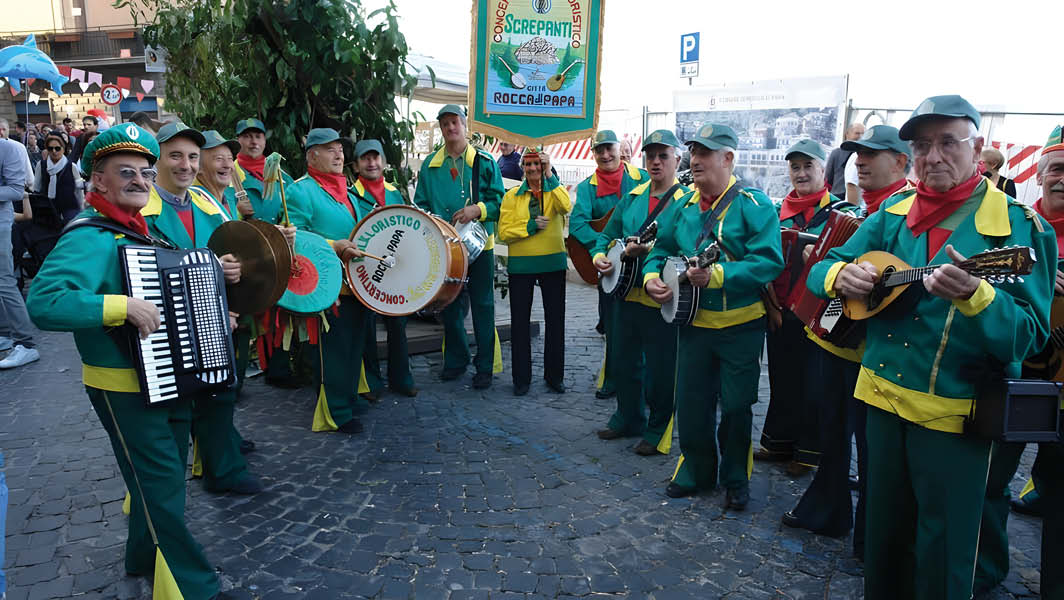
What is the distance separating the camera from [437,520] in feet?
13.8

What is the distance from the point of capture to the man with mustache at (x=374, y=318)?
5.96 metres

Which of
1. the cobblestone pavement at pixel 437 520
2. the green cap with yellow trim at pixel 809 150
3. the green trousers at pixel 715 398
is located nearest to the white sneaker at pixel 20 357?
the cobblestone pavement at pixel 437 520

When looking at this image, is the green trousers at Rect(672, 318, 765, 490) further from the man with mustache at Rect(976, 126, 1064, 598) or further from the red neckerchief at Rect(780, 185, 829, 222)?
the man with mustache at Rect(976, 126, 1064, 598)

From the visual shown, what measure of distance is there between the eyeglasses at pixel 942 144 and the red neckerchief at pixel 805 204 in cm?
207

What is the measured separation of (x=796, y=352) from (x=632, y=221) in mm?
1498

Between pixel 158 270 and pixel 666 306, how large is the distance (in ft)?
9.10

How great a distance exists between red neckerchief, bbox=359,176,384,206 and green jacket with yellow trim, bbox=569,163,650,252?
5.45 ft

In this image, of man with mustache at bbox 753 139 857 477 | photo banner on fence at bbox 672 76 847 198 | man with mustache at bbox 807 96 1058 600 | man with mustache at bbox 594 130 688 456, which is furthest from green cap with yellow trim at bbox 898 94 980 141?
photo banner on fence at bbox 672 76 847 198

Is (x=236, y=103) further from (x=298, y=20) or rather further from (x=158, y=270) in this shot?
(x=158, y=270)

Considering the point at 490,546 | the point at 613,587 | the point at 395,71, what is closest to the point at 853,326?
the point at 613,587

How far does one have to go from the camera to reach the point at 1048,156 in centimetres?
336

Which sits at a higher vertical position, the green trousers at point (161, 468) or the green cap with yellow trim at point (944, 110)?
the green cap with yellow trim at point (944, 110)

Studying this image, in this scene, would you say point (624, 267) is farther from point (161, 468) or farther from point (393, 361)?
point (161, 468)

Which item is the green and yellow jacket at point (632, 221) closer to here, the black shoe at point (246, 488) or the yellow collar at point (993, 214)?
the yellow collar at point (993, 214)
